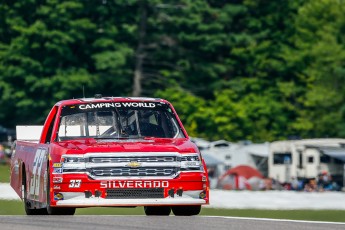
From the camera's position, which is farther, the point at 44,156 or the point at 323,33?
the point at 323,33

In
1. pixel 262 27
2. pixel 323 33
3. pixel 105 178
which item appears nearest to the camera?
pixel 105 178

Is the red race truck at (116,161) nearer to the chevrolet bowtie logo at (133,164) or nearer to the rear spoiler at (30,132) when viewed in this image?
the chevrolet bowtie logo at (133,164)

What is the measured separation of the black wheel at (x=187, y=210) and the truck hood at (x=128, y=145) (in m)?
0.85

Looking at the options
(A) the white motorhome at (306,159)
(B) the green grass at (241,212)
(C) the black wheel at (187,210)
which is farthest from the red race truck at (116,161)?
(A) the white motorhome at (306,159)

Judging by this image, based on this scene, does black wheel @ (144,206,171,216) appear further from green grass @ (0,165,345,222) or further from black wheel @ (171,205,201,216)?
green grass @ (0,165,345,222)

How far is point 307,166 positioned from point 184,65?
28945mm

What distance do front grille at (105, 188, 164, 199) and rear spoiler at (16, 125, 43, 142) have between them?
11.4 feet

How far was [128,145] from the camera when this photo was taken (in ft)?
50.4

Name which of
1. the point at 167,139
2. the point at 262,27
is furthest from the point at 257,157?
the point at 167,139

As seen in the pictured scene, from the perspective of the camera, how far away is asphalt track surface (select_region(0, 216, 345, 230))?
14.2 metres

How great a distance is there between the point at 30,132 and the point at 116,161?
138 inches

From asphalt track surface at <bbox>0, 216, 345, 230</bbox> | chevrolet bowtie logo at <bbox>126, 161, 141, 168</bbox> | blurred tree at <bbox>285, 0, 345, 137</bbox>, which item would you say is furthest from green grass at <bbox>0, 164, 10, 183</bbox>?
blurred tree at <bbox>285, 0, 345, 137</bbox>

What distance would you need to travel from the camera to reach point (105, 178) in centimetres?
1500

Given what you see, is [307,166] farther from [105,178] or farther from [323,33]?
[105,178]
